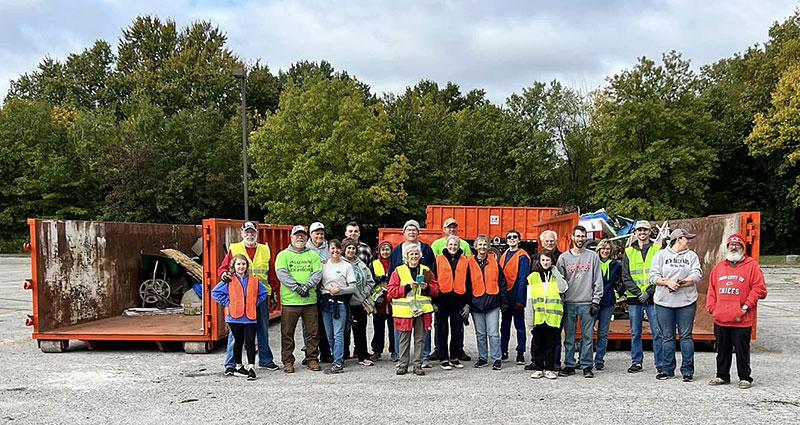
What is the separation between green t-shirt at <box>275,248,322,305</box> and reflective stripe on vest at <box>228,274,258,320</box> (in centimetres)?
42

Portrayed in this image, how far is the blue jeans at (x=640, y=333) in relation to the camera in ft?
24.9

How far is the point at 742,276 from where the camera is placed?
691 cm

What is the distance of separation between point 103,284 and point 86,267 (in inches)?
23.9

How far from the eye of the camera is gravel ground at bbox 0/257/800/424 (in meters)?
5.91

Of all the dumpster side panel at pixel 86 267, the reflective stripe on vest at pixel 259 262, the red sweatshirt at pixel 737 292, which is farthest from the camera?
the dumpster side panel at pixel 86 267

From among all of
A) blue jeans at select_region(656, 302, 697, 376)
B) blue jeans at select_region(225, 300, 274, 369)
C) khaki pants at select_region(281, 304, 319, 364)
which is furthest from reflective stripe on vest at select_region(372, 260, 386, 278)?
blue jeans at select_region(656, 302, 697, 376)

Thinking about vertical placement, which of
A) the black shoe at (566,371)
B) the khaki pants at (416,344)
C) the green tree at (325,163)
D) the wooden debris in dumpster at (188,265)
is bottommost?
the black shoe at (566,371)

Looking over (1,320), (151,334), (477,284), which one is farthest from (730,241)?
(1,320)

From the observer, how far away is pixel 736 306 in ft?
22.4

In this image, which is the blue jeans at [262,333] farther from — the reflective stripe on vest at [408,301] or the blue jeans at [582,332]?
the blue jeans at [582,332]

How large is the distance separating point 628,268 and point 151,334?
6498mm

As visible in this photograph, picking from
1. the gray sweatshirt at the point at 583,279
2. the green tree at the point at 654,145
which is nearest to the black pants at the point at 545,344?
the gray sweatshirt at the point at 583,279

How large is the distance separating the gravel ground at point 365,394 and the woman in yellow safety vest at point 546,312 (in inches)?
10.2

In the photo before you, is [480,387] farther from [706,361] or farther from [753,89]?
[753,89]
